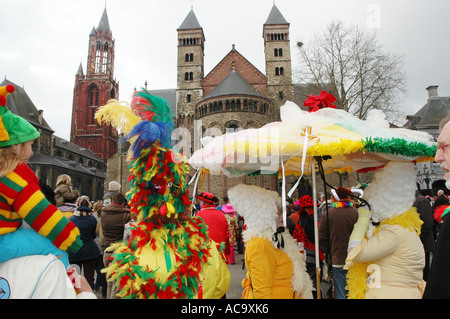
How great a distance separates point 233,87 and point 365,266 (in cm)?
3026

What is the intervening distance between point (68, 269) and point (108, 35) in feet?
256

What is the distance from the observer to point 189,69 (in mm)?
35188

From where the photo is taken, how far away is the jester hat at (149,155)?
2143 mm

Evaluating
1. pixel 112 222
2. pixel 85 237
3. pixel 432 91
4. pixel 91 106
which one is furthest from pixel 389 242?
pixel 91 106

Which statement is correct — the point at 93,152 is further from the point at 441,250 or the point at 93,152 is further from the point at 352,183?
the point at 441,250

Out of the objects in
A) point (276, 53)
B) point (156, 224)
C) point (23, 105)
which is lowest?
point (156, 224)

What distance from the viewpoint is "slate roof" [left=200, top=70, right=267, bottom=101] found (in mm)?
30758

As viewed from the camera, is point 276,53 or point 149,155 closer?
point 149,155

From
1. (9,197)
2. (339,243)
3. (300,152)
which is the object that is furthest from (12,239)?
(339,243)

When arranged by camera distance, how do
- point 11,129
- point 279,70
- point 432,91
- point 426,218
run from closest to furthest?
point 11,129, point 426,218, point 432,91, point 279,70

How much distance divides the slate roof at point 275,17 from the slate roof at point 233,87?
9517mm

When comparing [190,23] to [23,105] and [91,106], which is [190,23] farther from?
[91,106]

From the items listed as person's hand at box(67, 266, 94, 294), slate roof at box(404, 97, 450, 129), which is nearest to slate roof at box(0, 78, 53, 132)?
person's hand at box(67, 266, 94, 294)
